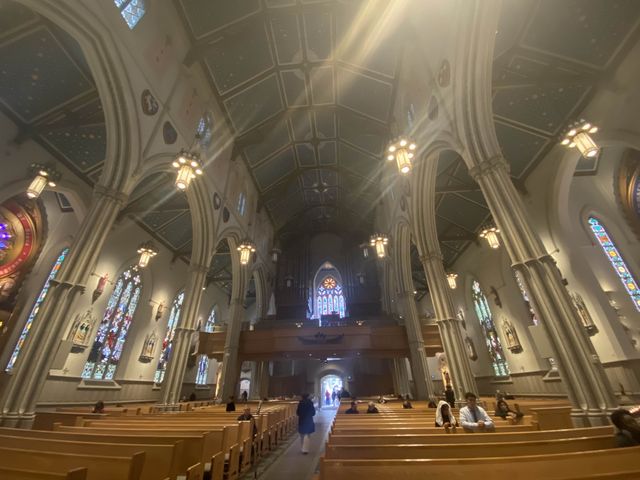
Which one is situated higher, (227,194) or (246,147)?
(246,147)

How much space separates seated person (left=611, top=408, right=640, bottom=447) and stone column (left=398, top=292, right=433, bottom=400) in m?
9.99

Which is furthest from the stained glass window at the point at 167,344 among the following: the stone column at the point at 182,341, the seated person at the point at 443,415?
the seated person at the point at 443,415

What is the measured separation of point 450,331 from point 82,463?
9612 mm

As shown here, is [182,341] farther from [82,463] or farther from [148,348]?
[82,463]

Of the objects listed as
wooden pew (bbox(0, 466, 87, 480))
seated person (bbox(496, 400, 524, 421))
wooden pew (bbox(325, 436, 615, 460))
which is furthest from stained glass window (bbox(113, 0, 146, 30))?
seated person (bbox(496, 400, 524, 421))

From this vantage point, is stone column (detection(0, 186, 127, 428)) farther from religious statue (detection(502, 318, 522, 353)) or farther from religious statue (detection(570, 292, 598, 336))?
religious statue (detection(502, 318, 522, 353))

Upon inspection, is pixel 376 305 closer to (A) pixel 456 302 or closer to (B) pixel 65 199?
(A) pixel 456 302

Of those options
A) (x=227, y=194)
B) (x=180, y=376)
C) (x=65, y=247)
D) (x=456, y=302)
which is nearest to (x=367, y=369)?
(x=456, y=302)

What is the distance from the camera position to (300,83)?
13742mm

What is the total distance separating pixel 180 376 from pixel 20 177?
27.4ft

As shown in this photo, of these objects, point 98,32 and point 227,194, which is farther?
point 227,194

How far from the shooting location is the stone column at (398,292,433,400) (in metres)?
11.9

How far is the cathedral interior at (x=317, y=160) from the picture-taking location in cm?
661

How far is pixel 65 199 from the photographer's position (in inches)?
443
